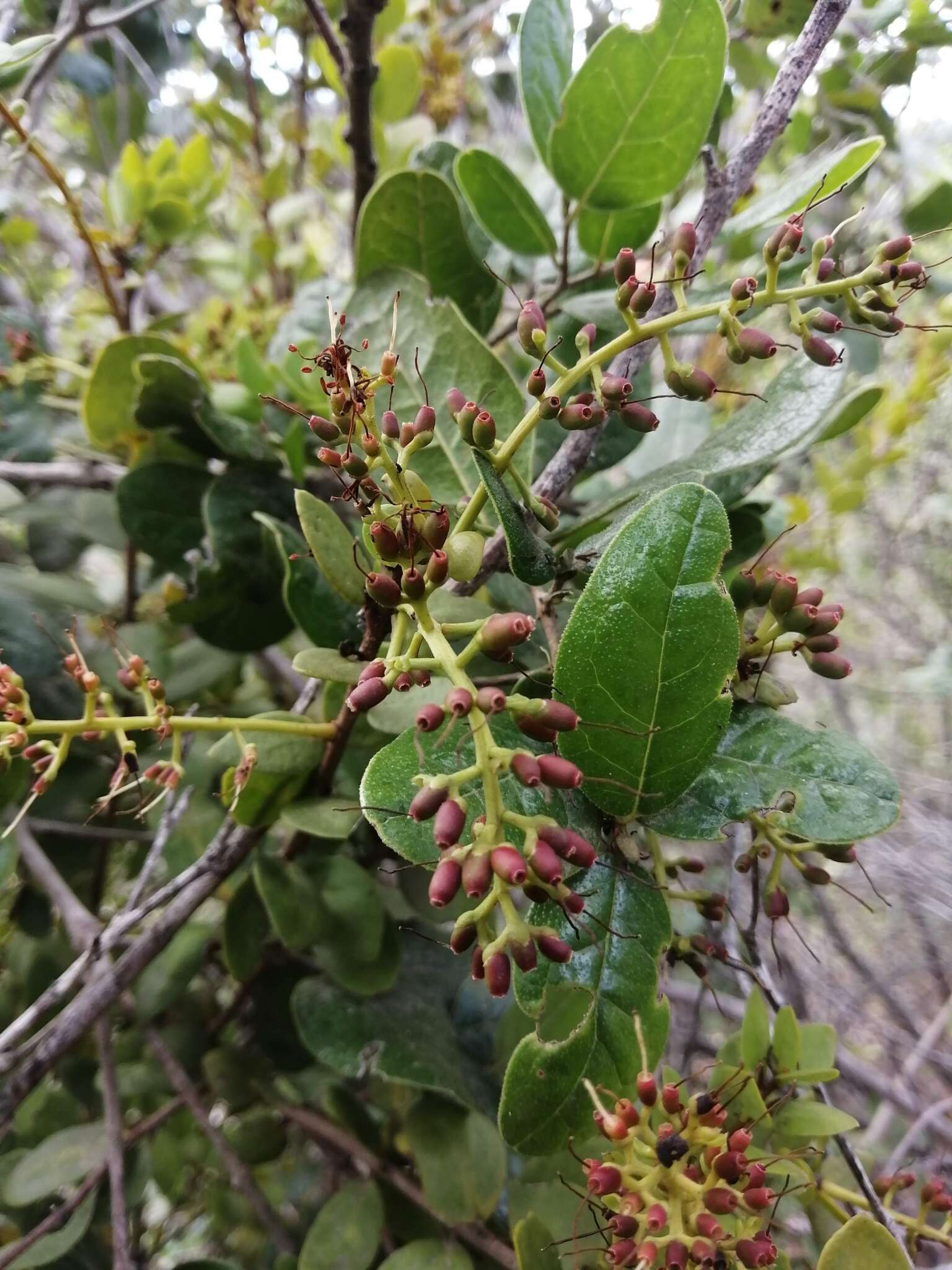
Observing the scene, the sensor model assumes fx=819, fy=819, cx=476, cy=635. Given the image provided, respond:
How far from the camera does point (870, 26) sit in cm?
120

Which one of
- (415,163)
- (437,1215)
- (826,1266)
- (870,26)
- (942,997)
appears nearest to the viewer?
(826,1266)

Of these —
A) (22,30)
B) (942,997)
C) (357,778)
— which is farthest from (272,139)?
(942,997)

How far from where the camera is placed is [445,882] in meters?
0.41

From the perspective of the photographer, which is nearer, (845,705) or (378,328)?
(378,328)

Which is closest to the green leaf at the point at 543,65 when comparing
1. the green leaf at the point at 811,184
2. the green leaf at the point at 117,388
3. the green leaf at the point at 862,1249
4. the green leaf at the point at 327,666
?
the green leaf at the point at 811,184

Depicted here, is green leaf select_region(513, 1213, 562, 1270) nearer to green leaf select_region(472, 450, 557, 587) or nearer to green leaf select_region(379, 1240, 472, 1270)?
green leaf select_region(379, 1240, 472, 1270)

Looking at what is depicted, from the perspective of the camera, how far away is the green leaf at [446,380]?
70 centimetres

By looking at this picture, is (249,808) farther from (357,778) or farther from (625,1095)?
(625,1095)

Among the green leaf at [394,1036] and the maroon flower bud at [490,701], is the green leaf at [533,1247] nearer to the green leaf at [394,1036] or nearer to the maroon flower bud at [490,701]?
the green leaf at [394,1036]

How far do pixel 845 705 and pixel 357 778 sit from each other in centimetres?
214

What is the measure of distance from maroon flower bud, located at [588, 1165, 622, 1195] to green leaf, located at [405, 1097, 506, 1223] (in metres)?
0.32

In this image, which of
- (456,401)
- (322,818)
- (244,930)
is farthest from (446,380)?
(244,930)

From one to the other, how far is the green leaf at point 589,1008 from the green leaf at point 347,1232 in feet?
1.38

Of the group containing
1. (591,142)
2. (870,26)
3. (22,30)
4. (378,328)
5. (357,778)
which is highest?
(870,26)
